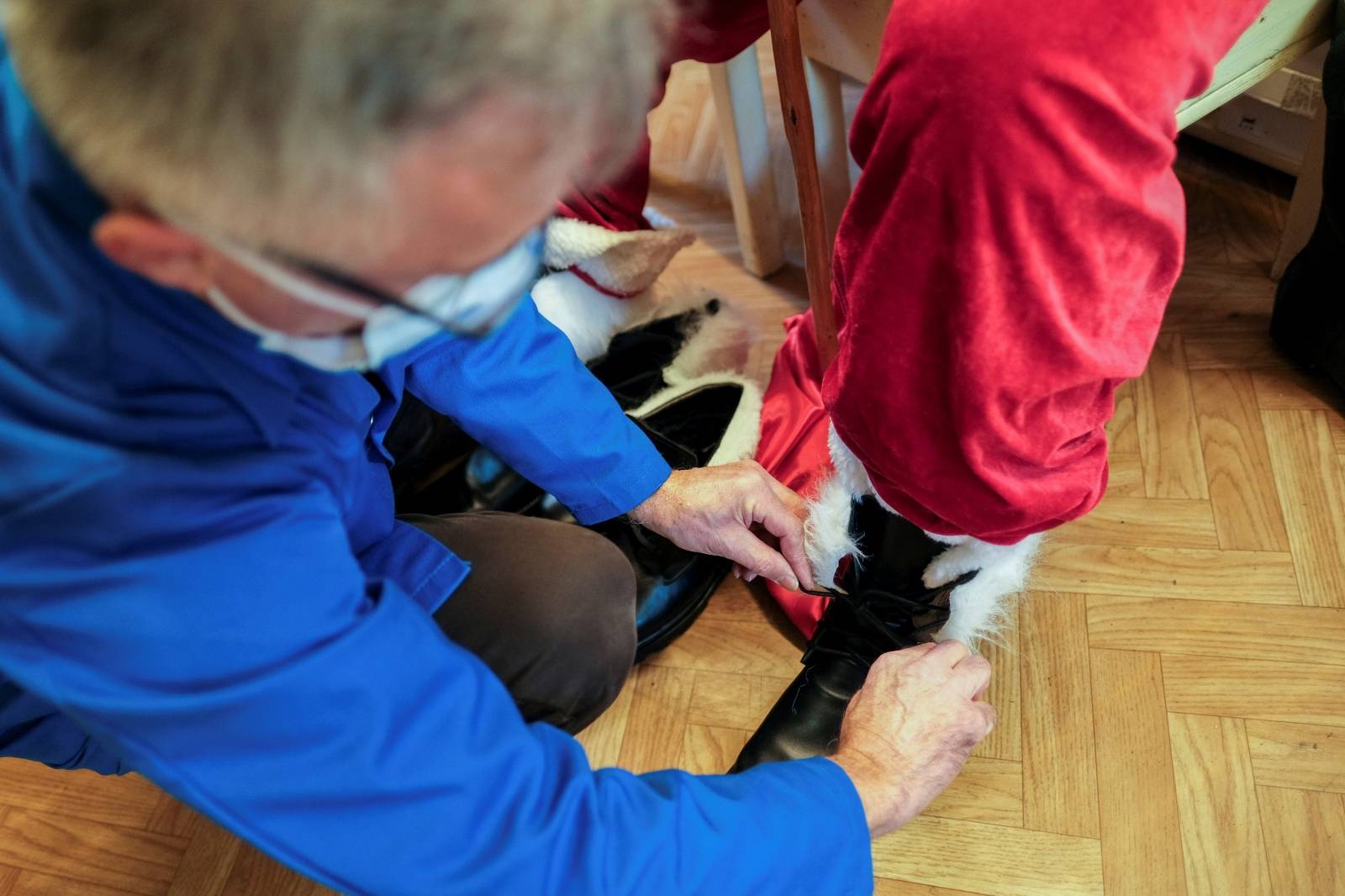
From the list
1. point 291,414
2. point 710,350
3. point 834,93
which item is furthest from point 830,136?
point 291,414

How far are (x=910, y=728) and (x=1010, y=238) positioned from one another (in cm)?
34

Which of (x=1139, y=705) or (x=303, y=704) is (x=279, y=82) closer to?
(x=303, y=704)

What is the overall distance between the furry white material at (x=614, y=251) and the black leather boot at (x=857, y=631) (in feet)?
1.39

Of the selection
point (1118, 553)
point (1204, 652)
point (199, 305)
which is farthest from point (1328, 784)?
point (199, 305)

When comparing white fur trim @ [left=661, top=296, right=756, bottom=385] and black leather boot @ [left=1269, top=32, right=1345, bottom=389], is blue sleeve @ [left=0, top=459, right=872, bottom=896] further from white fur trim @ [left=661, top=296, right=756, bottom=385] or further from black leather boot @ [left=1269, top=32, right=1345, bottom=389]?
black leather boot @ [left=1269, top=32, right=1345, bottom=389]

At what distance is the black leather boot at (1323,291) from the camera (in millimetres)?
812

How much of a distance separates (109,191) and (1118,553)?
839 mm

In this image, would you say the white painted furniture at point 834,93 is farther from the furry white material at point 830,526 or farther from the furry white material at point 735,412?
the furry white material at point 830,526

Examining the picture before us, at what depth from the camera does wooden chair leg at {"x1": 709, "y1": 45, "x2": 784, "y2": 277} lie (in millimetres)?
1055

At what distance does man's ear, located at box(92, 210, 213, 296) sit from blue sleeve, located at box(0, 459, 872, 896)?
0.28 ft

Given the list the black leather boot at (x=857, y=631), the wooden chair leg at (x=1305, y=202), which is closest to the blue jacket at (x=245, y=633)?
the black leather boot at (x=857, y=631)

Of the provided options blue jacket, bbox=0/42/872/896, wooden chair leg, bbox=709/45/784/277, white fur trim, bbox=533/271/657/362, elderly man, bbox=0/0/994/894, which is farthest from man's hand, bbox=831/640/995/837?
wooden chair leg, bbox=709/45/784/277

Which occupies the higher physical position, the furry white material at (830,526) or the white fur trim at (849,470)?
the white fur trim at (849,470)

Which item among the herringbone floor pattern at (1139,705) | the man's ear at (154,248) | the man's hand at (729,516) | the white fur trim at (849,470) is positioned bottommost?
the herringbone floor pattern at (1139,705)
